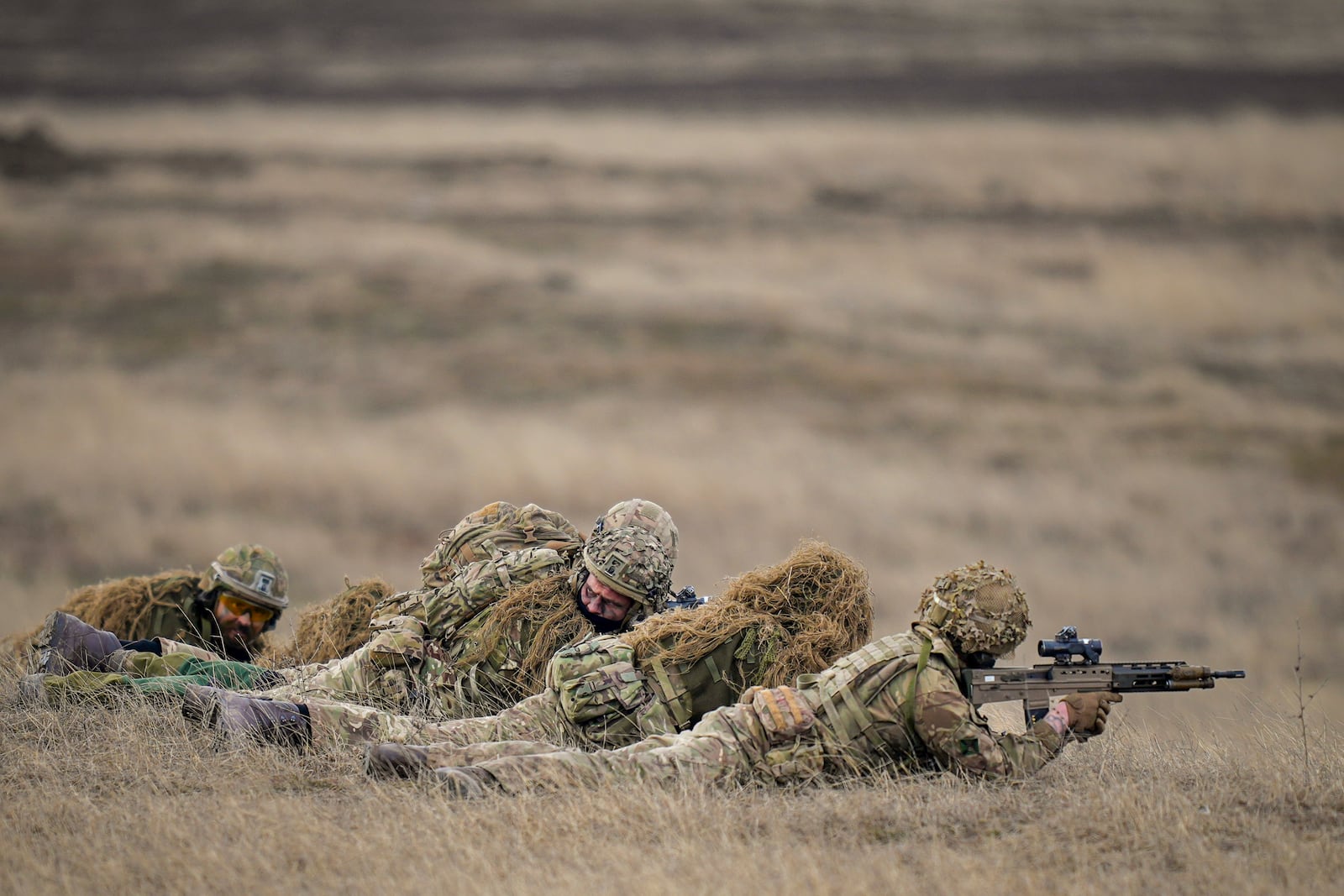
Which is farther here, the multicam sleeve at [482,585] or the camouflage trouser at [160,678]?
the multicam sleeve at [482,585]

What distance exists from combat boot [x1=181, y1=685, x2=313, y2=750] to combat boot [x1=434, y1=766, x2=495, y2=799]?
3.93ft

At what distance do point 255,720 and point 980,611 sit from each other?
12.4 feet

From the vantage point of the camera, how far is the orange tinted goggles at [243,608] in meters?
9.62

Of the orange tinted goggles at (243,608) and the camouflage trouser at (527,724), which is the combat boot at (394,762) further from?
the orange tinted goggles at (243,608)

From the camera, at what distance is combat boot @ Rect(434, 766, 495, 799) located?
20.4ft

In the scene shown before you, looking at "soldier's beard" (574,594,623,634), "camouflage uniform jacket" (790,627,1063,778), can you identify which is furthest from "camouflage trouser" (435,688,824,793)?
"soldier's beard" (574,594,623,634)

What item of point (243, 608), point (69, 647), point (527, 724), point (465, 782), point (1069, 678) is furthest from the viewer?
point (243, 608)

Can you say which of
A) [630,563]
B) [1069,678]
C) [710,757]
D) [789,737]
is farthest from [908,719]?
[630,563]

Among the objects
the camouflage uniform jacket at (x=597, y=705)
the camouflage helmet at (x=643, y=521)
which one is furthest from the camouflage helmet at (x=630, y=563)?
the camouflage uniform jacket at (x=597, y=705)

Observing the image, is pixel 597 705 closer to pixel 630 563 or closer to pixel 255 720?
pixel 630 563

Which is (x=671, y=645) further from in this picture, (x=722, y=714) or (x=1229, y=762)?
(x=1229, y=762)

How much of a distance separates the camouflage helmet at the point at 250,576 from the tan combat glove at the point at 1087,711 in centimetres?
563

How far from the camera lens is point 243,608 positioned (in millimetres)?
9672

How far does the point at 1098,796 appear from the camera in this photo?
6.36m
